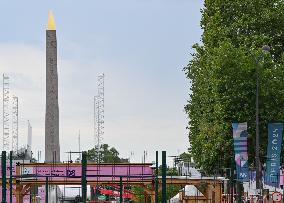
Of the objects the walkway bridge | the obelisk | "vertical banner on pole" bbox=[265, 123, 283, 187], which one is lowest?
the walkway bridge

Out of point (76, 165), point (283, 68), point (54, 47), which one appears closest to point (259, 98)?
point (283, 68)

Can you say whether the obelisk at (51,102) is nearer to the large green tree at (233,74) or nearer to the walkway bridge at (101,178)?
the large green tree at (233,74)

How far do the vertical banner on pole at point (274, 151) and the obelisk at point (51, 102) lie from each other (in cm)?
2610

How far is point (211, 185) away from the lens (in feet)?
178

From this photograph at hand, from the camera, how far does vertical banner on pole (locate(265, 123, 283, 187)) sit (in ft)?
171

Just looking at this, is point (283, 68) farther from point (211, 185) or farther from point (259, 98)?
point (211, 185)

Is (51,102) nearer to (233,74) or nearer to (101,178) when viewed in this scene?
(233,74)

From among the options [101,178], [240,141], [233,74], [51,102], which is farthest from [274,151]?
[51,102]

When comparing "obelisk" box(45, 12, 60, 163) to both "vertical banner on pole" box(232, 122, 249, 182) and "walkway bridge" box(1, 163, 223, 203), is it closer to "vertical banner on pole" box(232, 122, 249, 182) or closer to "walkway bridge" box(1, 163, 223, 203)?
"walkway bridge" box(1, 163, 223, 203)

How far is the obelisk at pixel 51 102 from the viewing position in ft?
247

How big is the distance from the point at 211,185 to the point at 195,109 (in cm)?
1502

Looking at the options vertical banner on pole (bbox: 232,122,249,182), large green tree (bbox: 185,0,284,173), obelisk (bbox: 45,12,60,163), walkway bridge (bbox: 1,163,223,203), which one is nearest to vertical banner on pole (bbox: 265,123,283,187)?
vertical banner on pole (bbox: 232,122,249,182)

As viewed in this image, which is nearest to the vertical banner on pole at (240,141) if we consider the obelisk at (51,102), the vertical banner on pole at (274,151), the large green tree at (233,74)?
the vertical banner on pole at (274,151)

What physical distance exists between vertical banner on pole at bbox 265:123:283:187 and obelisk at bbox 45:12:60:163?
26.1 m
